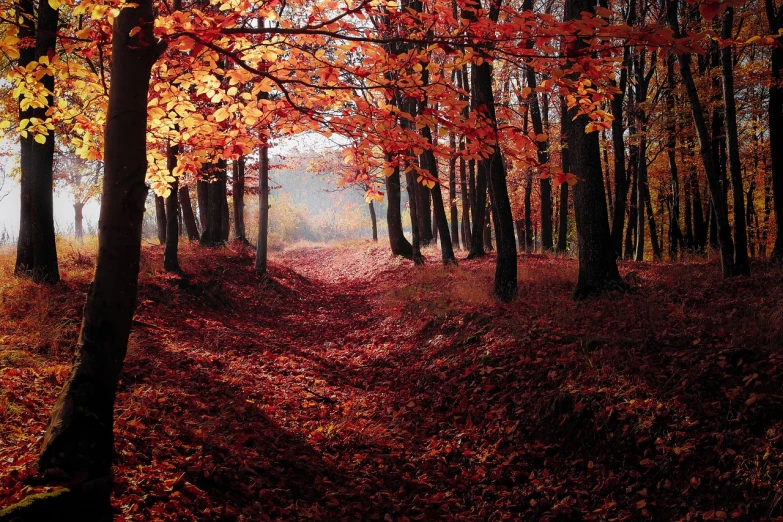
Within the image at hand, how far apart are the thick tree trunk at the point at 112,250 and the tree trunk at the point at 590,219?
24.6 ft

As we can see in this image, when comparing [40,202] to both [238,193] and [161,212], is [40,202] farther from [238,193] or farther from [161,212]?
[238,193]

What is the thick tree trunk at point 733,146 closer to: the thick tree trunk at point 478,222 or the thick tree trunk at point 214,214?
the thick tree trunk at point 478,222

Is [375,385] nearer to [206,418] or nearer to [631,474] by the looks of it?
[206,418]

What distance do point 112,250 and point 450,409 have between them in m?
4.47

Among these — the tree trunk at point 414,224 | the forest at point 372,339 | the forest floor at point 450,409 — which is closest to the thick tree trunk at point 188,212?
the forest at point 372,339

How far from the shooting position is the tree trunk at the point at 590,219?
8852 millimetres

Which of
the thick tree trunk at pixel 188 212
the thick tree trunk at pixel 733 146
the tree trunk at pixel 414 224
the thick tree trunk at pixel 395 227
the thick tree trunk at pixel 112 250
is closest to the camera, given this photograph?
the thick tree trunk at pixel 112 250

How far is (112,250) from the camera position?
3631mm

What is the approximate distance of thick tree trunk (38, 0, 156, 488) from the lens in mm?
3568

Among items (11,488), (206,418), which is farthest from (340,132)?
(11,488)

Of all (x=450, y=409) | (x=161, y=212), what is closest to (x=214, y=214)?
(x=161, y=212)

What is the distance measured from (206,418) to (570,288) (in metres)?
7.55

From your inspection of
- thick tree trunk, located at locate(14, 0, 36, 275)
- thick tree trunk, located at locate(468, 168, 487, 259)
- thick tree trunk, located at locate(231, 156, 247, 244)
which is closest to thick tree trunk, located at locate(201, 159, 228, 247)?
thick tree trunk, located at locate(231, 156, 247, 244)

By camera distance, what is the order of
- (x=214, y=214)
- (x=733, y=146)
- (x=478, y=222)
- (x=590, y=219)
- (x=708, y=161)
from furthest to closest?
(x=214, y=214)
(x=478, y=222)
(x=733, y=146)
(x=708, y=161)
(x=590, y=219)
